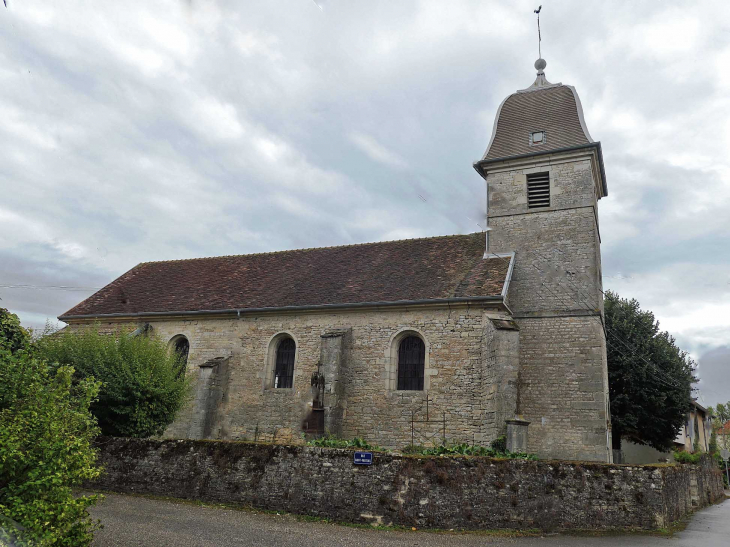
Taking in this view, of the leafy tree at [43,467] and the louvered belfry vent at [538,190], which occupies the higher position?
the louvered belfry vent at [538,190]

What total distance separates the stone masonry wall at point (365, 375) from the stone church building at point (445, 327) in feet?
0.15

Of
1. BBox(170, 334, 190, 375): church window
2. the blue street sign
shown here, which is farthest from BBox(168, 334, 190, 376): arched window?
the blue street sign

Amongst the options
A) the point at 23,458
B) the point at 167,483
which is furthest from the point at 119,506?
the point at 23,458

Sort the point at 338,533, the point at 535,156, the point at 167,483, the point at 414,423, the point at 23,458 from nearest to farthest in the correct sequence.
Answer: the point at 23,458, the point at 338,533, the point at 167,483, the point at 414,423, the point at 535,156

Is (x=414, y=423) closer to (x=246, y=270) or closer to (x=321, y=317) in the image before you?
(x=321, y=317)

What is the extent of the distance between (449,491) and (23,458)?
7.22 m

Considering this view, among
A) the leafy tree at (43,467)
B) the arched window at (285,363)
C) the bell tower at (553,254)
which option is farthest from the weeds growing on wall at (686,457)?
the leafy tree at (43,467)

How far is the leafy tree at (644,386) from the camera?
2358cm

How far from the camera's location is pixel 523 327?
1783 centimetres

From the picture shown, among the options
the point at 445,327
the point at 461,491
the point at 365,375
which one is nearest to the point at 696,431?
the point at 445,327

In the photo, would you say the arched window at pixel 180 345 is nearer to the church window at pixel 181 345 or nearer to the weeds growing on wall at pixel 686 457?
the church window at pixel 181 345

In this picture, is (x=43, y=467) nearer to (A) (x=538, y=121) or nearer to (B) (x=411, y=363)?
(B) (x=411, y=363)

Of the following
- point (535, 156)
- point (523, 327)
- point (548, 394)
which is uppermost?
point (535, 156)

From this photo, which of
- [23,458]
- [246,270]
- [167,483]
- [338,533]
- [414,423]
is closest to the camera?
[23,458]
